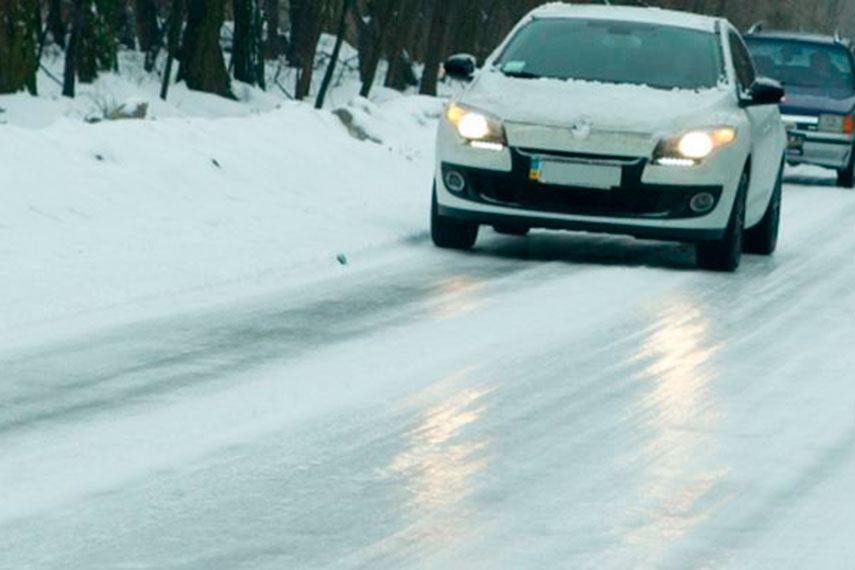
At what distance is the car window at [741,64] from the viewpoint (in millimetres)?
17391

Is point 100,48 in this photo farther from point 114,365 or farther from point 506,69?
point 114,365

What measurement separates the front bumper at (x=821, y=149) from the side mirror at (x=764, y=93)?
10.2 meters

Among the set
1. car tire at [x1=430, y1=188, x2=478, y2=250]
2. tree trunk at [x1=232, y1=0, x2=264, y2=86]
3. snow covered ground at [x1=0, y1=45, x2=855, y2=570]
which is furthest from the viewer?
tree trunk at [x1=232, y1=0, x2=264, y2=86]

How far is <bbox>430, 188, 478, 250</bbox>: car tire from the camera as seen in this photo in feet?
53.3

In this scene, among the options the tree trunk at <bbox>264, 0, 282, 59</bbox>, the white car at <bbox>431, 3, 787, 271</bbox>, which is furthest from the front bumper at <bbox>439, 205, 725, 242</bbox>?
the tree trunk at <bbox>264, 0, 282, 59</bbox>

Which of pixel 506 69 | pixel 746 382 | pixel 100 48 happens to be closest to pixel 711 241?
pixel 506 69

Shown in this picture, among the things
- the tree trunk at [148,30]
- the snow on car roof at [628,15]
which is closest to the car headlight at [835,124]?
the snow on car roof at [628,15]

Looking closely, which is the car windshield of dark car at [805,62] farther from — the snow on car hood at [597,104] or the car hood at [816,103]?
the snow on car hood at [597,104]

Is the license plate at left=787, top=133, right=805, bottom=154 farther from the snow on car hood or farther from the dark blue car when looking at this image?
the snow on car hood

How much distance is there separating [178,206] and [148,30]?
19.9 metres

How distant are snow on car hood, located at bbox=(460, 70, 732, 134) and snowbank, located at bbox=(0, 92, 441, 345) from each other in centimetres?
115

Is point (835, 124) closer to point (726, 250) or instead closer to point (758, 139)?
point (758, 139)

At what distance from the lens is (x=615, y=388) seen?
10516 mm

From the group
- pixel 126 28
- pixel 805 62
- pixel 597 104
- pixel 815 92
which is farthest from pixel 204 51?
pixel 597 104
